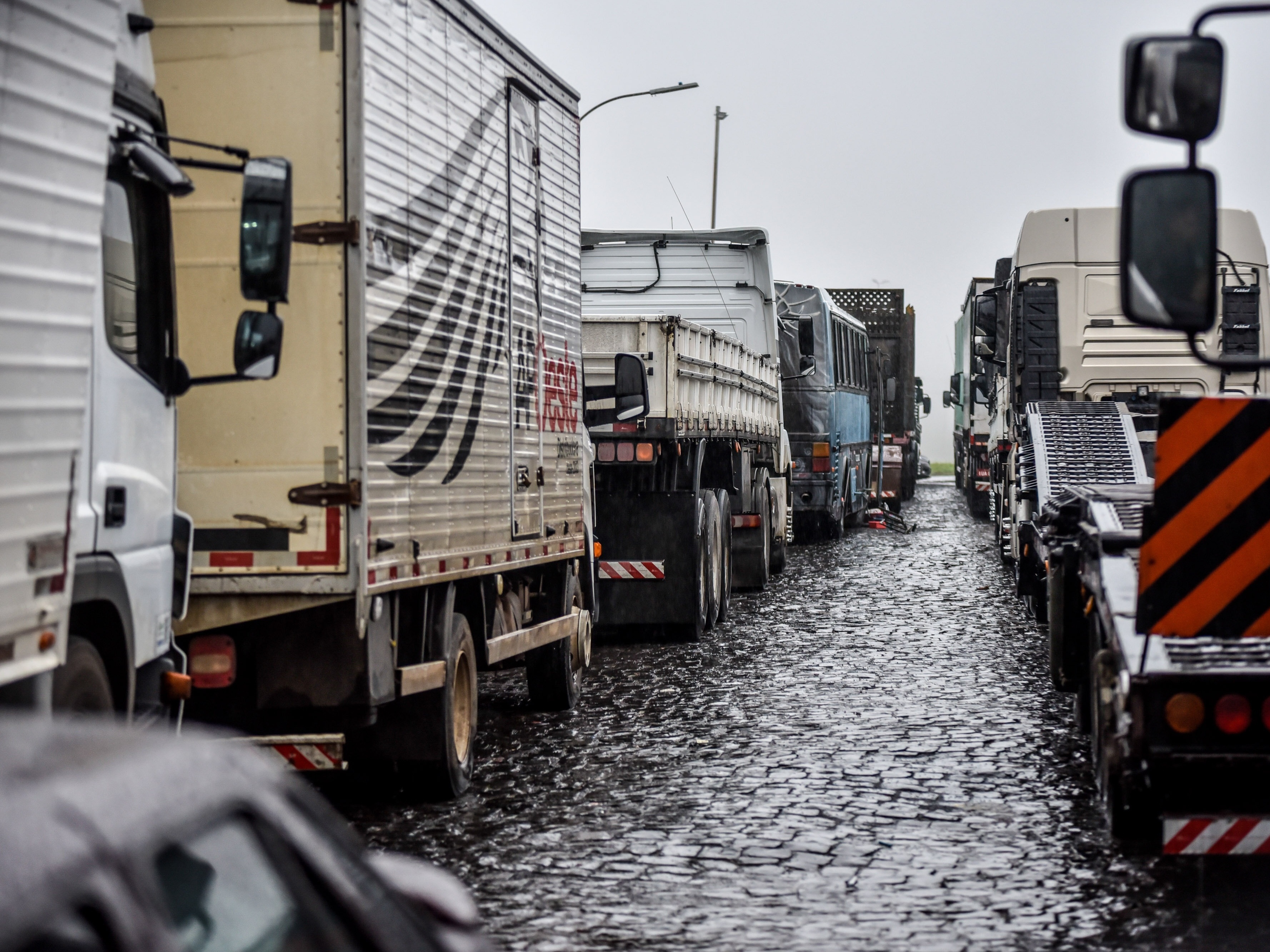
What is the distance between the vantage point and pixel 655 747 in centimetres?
977

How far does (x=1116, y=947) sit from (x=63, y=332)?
3605 mm

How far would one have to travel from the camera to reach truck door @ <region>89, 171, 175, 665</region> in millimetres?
5434

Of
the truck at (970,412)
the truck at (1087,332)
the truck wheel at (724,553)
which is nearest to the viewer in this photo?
the truck wheel at (724,553)

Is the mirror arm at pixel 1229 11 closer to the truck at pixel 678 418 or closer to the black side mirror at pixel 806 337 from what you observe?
the truck at pixel 678 418

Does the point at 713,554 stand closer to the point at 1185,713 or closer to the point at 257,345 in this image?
the point at 1185,713

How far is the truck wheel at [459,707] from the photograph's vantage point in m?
8.12

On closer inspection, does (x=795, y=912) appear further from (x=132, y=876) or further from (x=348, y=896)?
(x=132, y=876)

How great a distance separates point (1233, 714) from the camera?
6.00 metres

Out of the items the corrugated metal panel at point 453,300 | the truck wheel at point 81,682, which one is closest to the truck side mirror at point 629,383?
the corrugated metal panel at point 453,300

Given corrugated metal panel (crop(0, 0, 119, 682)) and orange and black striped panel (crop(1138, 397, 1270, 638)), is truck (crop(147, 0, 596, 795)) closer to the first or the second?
corrugated metal panel (crop(0, 0, 119, 682))

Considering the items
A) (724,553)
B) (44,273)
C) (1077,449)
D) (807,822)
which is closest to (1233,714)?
(807,822)

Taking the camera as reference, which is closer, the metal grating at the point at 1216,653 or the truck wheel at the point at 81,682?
the truck wheel at the point at 81,682

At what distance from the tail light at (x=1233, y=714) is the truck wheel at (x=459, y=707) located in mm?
3404

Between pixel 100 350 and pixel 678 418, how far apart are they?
29.7ft
